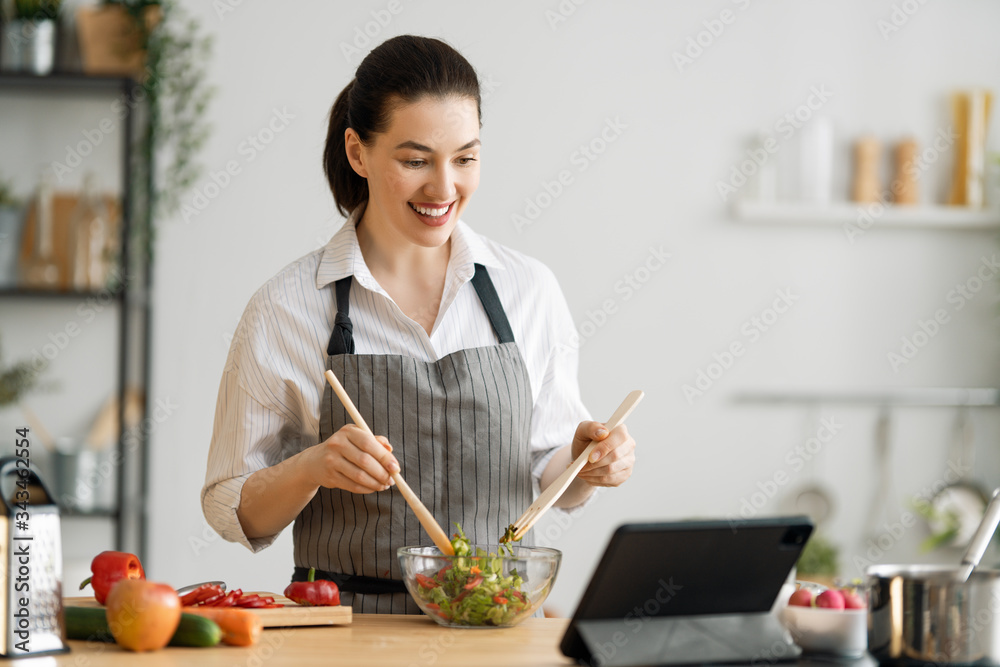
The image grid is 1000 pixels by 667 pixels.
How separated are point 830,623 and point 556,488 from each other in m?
0.47

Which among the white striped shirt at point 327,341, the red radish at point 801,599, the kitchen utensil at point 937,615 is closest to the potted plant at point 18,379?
the white striped shirt at point 327,341

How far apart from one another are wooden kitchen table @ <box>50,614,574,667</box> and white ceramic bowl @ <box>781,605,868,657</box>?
0.91ft

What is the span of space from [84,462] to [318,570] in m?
1.73

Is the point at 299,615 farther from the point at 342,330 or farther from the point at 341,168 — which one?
the point at 341,168

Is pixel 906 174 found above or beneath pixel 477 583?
above

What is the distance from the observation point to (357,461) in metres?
1.37

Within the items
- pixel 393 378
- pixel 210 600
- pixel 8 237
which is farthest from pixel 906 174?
pixel 8 237

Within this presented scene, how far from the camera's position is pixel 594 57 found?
3.31 metres

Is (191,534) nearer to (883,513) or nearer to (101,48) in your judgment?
(101,48)

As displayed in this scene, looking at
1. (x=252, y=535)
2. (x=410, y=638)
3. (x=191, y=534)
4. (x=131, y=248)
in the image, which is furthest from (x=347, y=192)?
(x=191, y=534)

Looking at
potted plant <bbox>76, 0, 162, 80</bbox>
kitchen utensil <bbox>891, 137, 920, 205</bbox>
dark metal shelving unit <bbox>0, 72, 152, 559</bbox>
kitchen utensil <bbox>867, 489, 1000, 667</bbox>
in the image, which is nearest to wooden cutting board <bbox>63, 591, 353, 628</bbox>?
kitchen utensil <bbox>867, 489, 1000, 667</bbox>

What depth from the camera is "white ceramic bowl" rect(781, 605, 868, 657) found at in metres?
1.14

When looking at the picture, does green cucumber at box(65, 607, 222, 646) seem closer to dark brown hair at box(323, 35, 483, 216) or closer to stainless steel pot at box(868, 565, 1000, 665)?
stainless steel pot at box(868, 565, 1000, 665)

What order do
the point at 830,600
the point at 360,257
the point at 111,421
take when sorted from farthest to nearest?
1. the point at 111,421
2. the point at 360,257
3. the point at 830,600
